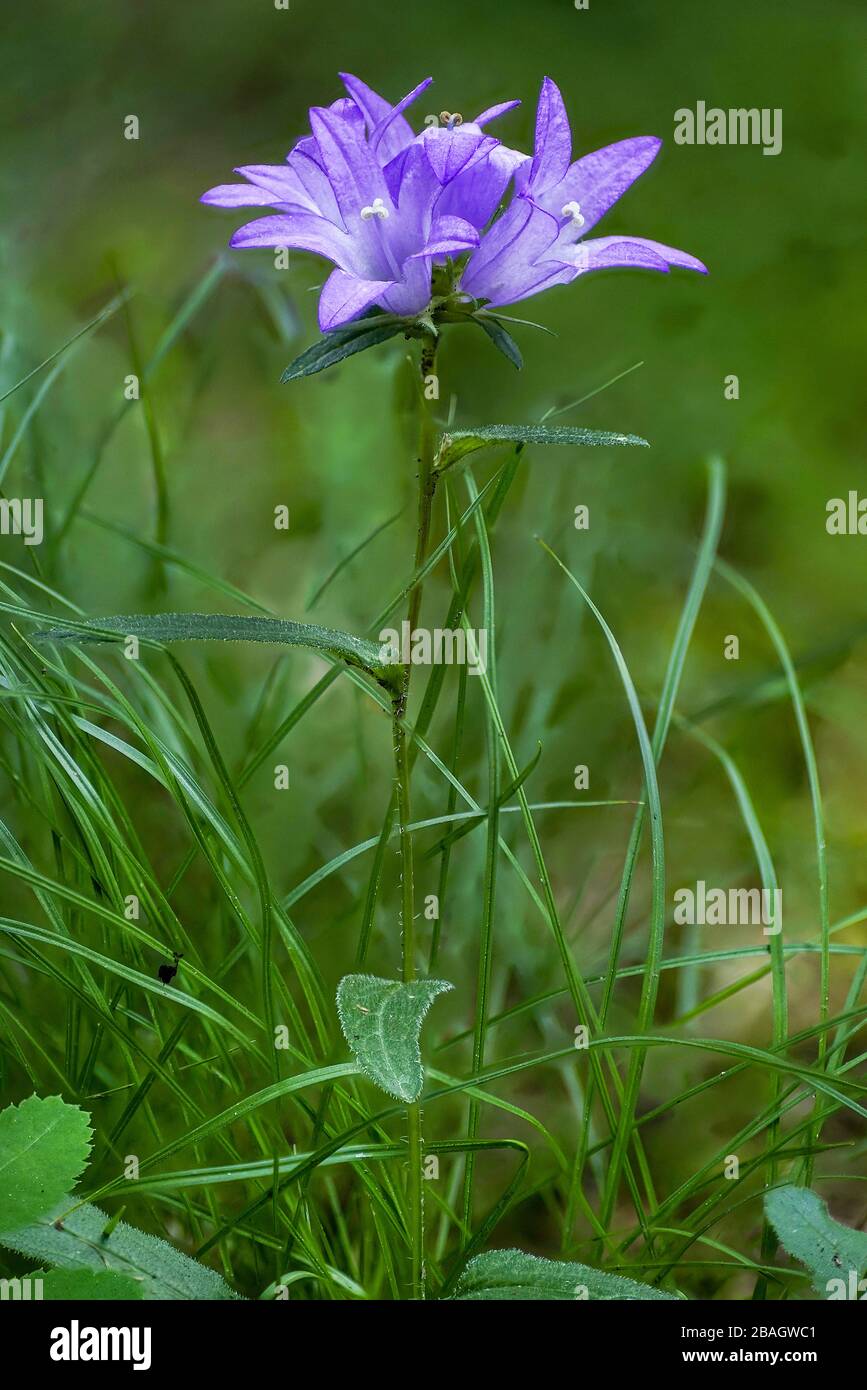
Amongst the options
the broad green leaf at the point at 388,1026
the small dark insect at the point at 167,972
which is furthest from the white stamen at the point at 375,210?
the small dark insect at the point at 167,972

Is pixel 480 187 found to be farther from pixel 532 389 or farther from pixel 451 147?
pixel 532 389

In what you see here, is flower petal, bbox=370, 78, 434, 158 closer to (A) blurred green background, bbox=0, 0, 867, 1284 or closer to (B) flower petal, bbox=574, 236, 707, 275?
(B) flower petal, bbox=574, 236, 707, 275

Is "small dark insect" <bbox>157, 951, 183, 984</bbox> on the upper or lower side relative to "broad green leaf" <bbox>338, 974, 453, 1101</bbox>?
upper

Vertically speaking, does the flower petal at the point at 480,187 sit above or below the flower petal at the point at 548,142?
below

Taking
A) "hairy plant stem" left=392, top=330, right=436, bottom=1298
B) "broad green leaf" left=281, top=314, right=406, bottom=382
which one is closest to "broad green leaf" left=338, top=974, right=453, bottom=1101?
"hairy plant stem" left=392, top=330, right=436, bottom=1298

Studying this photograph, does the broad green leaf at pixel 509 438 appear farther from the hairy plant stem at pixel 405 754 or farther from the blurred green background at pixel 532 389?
the blurred green background at pixel 532 389
